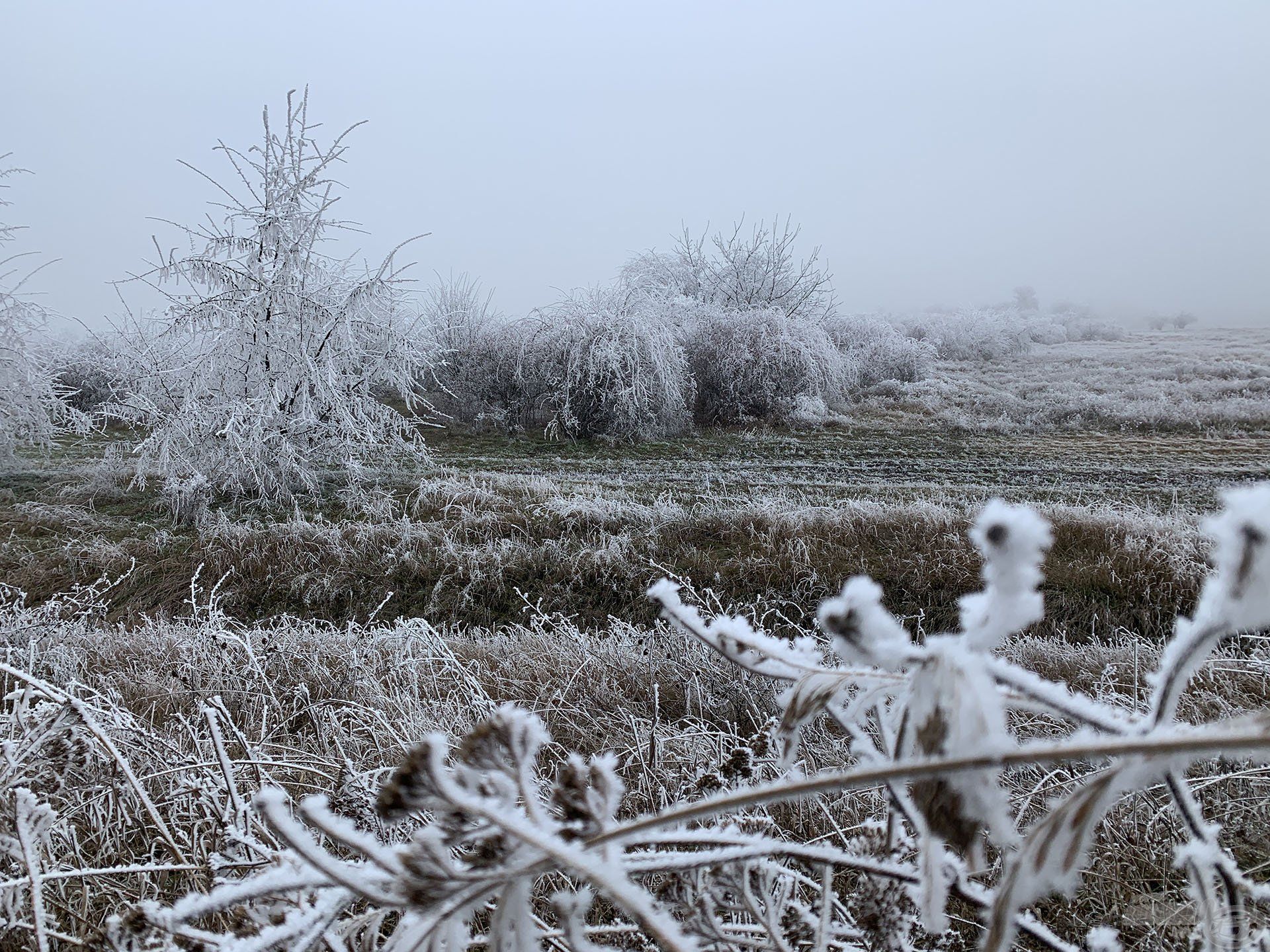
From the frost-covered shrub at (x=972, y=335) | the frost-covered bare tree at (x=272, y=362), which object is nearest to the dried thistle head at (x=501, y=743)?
the frost-covered bare tree at (x=272, y=362)

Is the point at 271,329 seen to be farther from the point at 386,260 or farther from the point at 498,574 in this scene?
the point at 498,574

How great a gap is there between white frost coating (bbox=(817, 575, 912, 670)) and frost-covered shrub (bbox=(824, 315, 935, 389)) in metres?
18.7

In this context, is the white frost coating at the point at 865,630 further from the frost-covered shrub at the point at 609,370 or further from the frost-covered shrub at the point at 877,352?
the frost-covered shrub at the point at 877,352

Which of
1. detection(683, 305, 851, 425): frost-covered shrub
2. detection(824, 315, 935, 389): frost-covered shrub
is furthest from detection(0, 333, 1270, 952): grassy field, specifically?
detection(824, 315, 935, 389): frost-covered shrub

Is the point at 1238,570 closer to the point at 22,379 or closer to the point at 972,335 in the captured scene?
the point at 22,379

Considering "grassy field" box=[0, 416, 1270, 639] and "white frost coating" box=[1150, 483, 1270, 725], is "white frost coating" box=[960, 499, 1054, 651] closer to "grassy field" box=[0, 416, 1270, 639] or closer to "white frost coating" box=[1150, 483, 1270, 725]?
"white frost coating" box=[1150, 483, 1270, 725]

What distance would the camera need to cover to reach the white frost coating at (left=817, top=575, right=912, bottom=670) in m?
0.32

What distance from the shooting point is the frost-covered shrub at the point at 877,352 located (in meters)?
20.4

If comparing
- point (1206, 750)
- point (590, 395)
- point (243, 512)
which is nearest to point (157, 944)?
point (1206, 750)

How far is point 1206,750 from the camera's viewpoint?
8.7 inches

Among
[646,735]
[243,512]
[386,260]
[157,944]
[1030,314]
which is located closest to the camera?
[157,944]

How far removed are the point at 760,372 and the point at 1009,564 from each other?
609 inches

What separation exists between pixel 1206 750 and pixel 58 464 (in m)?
15.6

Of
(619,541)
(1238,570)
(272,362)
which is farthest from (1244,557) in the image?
(272,362)
